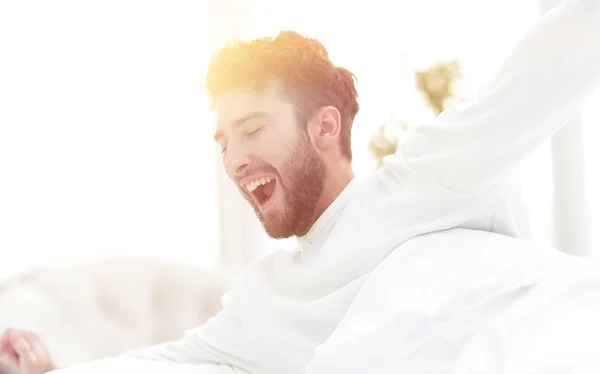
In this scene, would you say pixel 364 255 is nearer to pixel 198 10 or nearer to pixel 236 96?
pixel 236 96

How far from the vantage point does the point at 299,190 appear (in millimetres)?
1269

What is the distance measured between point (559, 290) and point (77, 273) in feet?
3.90

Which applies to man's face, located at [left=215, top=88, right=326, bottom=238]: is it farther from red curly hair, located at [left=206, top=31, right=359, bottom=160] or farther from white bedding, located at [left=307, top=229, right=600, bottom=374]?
white bedding, located at [left=307, top=229, right=600, bottom=374]

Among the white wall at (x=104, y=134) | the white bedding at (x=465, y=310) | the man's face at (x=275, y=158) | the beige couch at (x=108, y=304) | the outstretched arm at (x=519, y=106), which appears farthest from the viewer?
the white wall at (x=104, y=134)

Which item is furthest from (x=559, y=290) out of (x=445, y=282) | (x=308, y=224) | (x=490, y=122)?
(x=308, y=224)

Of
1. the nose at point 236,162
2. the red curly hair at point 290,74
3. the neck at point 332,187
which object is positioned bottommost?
the neck at point 332,187

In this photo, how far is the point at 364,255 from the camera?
3.68ft

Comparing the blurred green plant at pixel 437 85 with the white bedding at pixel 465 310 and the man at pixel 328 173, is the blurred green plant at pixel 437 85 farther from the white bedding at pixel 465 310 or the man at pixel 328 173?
the white bedding at pixel 465 310

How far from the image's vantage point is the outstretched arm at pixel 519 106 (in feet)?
3.03

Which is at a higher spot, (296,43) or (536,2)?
(536,2)

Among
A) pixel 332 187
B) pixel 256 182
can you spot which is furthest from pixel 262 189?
pixel 332 187

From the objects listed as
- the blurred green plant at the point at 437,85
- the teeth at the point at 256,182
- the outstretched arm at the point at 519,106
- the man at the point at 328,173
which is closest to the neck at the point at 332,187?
the man at the point at 328,173

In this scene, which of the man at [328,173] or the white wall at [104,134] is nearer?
the man at [328,173]

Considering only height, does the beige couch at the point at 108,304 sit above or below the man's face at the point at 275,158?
below
